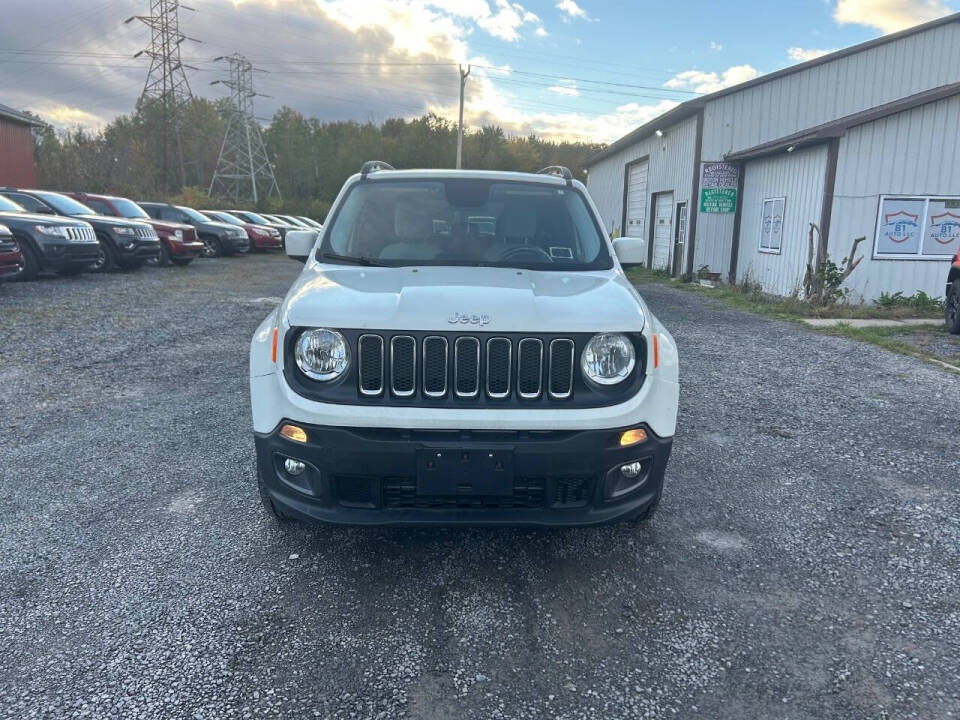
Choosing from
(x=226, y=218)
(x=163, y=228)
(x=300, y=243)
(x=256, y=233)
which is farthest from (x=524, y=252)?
(x=226, y=218)

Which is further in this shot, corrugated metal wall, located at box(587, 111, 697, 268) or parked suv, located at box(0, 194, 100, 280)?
corrugated metal wall, located at box(587, 111, 697, 268)

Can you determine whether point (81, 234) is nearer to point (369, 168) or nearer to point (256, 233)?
point (369, 168)

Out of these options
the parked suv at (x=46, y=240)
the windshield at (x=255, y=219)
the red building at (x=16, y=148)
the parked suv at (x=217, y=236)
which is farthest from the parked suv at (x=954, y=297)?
the red building at (x=16, y=148)

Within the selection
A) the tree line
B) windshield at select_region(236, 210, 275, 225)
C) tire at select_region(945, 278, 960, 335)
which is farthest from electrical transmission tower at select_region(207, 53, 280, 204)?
tire at select_region(945, 278, 960, 335)

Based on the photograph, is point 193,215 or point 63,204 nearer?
point 63,204

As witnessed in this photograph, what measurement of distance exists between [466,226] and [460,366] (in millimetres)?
1450

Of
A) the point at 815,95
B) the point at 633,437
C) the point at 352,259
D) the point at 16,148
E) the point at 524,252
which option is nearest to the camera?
the point at 633,437

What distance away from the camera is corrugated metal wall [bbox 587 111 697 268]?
748 inches

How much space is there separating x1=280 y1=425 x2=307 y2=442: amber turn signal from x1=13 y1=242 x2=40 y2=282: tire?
12014 mm

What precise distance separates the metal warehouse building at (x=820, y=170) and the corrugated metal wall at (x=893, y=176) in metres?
0.02

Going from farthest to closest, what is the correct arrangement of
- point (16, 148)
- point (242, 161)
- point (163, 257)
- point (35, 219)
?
point (242, 161)
point (16, 148)
point (163, 257)
point (35, 219)

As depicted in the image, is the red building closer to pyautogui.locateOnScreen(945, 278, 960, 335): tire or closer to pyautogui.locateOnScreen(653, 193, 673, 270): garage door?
pyautogui.locateOnScreen(653, 193, 673, 270): garage door

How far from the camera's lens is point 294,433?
2840mm

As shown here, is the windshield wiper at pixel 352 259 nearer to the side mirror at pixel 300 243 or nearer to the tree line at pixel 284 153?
the side mirror at pixel 300 243
